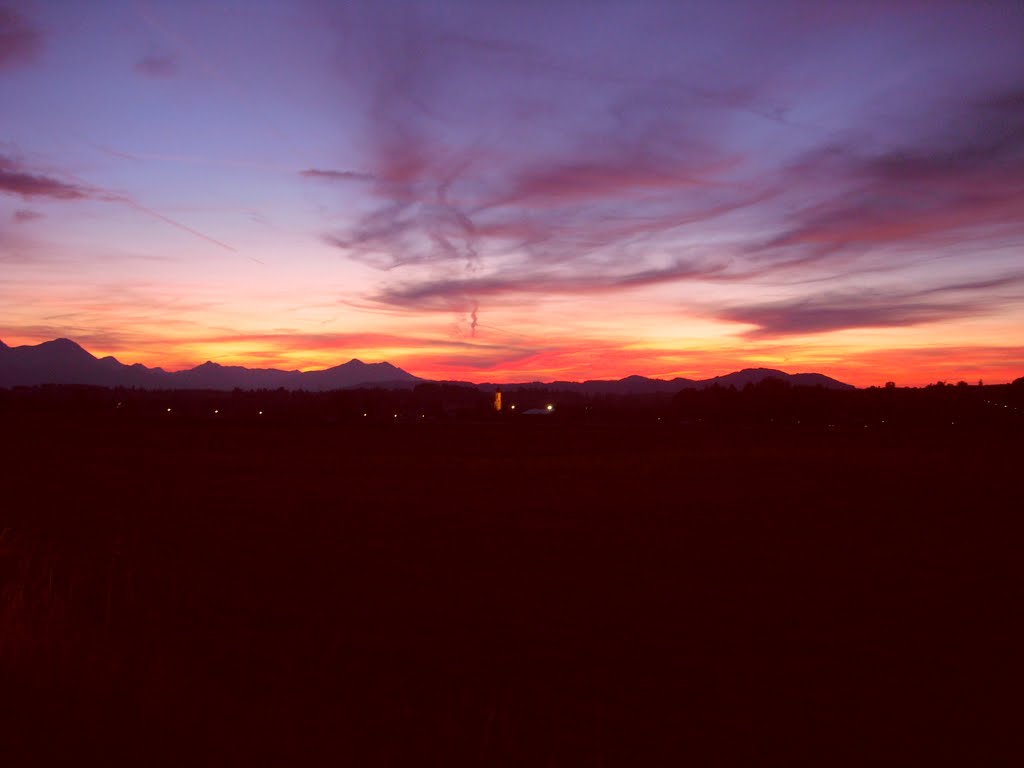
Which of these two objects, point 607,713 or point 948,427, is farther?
point 948,427

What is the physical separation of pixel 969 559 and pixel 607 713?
10.0 m

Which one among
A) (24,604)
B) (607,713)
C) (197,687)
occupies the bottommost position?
(607,713)

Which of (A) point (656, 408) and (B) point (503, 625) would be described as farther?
(A) point (656, 408)

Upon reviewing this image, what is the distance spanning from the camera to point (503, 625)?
404 inches

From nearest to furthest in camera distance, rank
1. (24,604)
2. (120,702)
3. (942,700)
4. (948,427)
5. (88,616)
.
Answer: (120,702), (24,604), (942,700), (88,616), (948,427)

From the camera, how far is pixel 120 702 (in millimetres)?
5660

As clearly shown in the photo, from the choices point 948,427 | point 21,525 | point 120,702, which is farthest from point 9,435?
point 948,427

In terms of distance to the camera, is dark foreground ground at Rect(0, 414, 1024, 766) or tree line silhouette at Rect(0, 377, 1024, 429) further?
tree line silhouette at Rect(0, 377, 1024, 429)

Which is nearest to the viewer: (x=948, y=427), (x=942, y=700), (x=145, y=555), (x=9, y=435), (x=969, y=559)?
(x=942, y=700)

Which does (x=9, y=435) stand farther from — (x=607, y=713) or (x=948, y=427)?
(x=948, y=427)

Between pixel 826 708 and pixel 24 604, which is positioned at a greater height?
pixel 24 604

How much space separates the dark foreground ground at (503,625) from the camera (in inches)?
244

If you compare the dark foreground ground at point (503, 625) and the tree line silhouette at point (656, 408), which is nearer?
the dark foreground ground at point (503, 625)

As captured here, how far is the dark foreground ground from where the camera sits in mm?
6203
